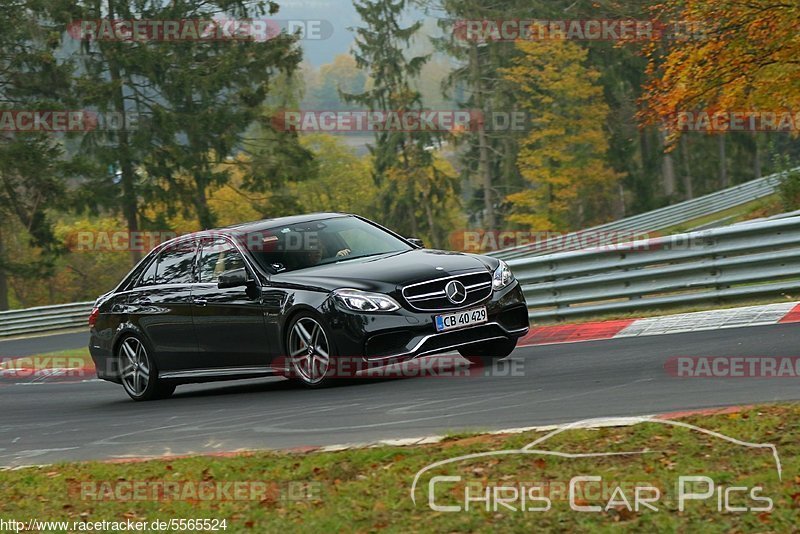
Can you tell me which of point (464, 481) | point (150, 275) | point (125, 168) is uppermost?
point (125, 168)

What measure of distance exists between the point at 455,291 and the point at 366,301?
787 millimetres

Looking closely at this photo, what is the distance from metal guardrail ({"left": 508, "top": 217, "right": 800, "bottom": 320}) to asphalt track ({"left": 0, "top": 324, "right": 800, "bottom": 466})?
2382 mm

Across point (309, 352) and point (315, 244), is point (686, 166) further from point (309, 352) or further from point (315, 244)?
point (309, 352)

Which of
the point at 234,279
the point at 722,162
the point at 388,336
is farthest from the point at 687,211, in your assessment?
the point at 388,336

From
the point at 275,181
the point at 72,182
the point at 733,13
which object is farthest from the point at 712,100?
the point at 72,182

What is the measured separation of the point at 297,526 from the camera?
18.3ft

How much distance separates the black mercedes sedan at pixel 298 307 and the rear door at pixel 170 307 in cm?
1

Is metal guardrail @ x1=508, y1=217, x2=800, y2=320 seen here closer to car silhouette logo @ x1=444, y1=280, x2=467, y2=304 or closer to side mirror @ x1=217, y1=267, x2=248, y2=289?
car silhouette logo @ x1=444, y1=280, x2=467, y2=304

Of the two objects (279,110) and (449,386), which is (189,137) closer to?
(279,110)

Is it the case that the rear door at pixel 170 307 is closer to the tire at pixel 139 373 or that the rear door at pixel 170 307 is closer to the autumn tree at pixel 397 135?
the tire at pixel 139 373

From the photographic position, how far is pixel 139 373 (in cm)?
1262

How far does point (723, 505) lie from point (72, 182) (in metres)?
45.7

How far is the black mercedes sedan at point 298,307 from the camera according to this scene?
407 inches

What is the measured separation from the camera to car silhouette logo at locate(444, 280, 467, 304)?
10516 mm
